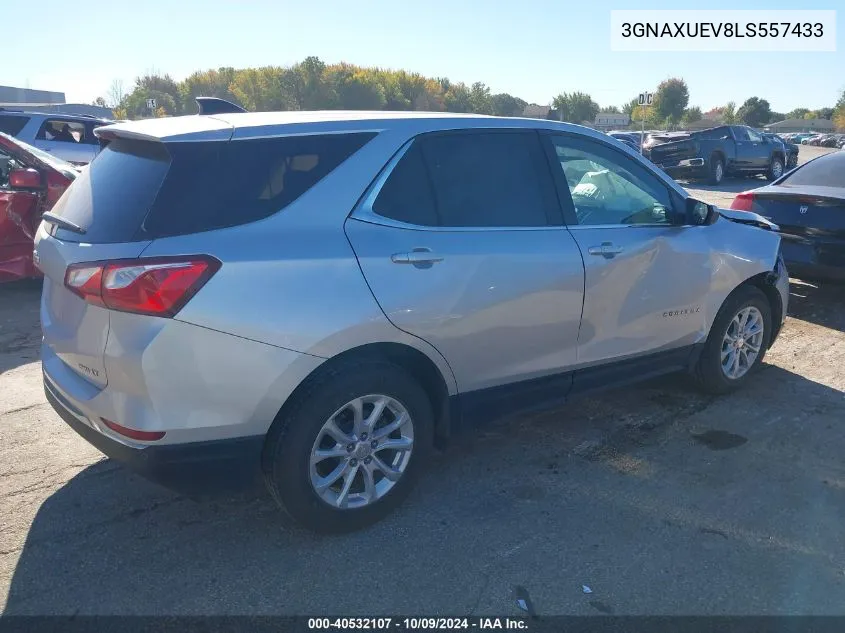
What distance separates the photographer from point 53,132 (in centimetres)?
1277

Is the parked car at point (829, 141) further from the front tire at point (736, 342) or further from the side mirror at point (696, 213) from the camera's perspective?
the side mirror at point (696, 213)

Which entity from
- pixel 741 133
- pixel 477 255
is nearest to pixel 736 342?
pixel 477 255

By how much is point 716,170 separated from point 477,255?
19.9 metres

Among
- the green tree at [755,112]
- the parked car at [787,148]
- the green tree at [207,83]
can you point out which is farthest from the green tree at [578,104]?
the parked car at [787,148]

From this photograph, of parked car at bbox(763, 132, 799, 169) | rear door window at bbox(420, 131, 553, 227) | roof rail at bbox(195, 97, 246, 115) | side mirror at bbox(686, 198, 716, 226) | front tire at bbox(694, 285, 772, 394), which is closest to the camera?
rear door window at bbox(420, 131, 553, 227)

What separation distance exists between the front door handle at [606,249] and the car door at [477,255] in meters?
0.12

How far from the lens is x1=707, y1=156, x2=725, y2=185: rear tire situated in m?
20.7

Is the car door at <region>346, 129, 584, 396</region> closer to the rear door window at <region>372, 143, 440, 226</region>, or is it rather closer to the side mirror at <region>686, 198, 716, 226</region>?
the rear door window at <region>372, 143, 440, 226</region>

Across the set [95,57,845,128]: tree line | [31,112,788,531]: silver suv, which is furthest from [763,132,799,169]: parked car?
[95,57,845,128]: tree line

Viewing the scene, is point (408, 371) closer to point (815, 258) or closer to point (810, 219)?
point (815, 258)

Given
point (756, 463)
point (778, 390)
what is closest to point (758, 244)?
point (778, 390)

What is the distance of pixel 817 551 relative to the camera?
3102 mm

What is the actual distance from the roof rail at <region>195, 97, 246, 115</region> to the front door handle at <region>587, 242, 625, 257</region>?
2.00 meters

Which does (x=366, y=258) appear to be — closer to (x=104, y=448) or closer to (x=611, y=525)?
(x=104, y=448)
